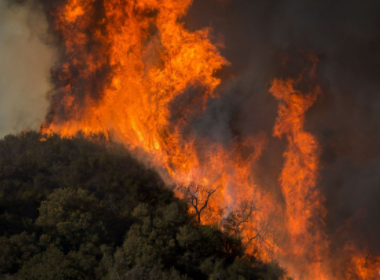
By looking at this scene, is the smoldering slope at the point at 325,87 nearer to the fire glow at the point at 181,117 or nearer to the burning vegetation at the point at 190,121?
the burning vegetation at the point at 190,121

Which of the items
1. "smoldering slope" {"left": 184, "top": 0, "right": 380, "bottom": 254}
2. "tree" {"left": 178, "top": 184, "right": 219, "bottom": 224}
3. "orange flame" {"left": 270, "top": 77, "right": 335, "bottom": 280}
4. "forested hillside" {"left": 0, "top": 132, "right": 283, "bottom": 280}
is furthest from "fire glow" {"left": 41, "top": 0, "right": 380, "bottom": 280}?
"forested hillside" {"left": 0, "top": 132, "right": 283, "bottom": 280}

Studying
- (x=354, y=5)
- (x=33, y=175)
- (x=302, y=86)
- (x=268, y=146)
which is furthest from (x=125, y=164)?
(x=354, y=5)

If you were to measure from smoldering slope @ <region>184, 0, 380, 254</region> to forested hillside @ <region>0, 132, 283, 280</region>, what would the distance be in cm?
660

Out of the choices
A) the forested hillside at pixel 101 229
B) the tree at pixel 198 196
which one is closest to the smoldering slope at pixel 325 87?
the tree at pixel 198 196

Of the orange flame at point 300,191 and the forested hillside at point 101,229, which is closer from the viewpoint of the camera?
the forested hillside at point 101,229

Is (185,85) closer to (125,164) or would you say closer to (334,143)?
(125,164)

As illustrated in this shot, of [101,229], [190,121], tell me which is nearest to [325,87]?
[190,121]

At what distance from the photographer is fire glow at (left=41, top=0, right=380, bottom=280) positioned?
30.6 meters

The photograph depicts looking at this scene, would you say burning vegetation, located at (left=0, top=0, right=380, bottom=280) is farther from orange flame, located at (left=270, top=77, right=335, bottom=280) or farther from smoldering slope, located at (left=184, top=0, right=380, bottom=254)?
smoldering slope, located at (left=184, top=0, right=380, bottom=254)

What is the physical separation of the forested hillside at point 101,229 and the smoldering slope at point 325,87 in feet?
21.6

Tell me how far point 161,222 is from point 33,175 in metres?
13.4

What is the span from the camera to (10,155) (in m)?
39.9

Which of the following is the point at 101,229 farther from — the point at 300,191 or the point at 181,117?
the point at 300,191

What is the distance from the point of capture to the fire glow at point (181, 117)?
30625 millimetres
